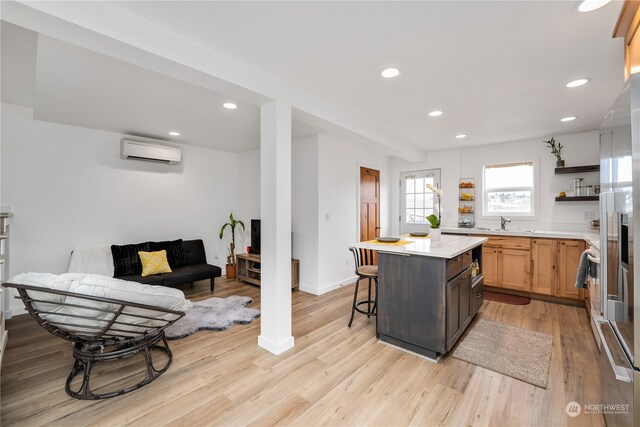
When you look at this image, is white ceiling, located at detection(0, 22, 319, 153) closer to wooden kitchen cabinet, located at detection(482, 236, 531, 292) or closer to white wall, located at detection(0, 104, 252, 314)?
white wall, located at detection(0, 104, 252, 314)

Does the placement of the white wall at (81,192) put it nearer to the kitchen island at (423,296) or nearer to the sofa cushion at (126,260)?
the sofa cushion at (126,260)

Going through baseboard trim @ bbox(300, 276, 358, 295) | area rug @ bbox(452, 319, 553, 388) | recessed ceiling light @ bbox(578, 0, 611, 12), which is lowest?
area rug @ bbox(452, 319, 553, 388)

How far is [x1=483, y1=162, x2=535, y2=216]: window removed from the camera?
4715 mm

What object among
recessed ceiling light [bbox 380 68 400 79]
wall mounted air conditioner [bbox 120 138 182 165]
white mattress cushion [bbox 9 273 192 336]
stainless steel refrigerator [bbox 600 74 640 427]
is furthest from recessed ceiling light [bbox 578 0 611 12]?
wall mounted air conditioner [bbox 120 138 182 165]

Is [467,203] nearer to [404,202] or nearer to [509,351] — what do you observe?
[404,202]

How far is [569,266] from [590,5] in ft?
11.5

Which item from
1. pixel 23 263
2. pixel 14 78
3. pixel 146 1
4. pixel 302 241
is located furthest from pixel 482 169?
pixel 23 263

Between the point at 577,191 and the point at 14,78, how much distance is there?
7095mm

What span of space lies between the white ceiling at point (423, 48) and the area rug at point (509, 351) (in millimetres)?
2529

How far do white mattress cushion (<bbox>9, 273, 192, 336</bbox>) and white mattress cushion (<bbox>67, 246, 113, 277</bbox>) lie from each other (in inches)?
91.4

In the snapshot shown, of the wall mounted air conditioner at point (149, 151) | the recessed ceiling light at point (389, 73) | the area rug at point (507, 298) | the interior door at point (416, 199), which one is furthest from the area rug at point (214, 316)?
the interior door at point (416, 199)

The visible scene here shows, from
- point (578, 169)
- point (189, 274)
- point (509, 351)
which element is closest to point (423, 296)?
point (509, 351)

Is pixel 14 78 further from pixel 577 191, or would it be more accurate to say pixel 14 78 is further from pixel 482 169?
pixel 577 191
